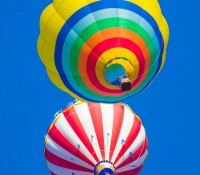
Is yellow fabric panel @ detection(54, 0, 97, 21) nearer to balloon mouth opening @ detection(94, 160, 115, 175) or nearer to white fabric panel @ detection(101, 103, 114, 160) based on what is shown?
white fabric panel @ detection(101, 103, 114, 160)

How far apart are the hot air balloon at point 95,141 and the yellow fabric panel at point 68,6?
4614 mm

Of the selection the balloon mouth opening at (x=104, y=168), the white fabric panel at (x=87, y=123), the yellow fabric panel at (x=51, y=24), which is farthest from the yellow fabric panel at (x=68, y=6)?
the balloon mouth opening at (x=104, y=168)

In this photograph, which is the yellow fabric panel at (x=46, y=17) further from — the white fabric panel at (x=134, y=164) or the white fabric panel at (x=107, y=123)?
the white fabric panel at (x=134, y=164)

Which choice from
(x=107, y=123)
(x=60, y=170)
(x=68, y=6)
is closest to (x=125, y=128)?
(x=107, y=123)

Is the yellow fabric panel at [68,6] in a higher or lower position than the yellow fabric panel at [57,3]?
lower

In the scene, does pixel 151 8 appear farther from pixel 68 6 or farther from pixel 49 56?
pixel 49 56

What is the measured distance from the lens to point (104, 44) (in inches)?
410

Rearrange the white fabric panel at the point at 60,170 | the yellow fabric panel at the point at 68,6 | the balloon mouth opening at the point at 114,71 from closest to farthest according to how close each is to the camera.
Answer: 1. the balloon mouth opening at the point at 114,71
2. the yellow fabric panel at the point at 68,6
3. the white fabric panel at the point at 60,170

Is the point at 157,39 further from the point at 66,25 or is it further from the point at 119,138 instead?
the point at 119,138

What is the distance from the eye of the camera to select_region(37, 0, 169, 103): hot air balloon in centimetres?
1044

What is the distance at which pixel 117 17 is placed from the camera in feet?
34.7

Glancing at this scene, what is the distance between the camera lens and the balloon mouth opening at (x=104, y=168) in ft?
45.3

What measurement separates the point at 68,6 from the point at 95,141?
4.99 metres

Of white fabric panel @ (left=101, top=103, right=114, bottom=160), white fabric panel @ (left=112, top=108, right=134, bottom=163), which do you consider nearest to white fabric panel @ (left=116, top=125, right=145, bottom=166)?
white fabric panel @ (left=112, top=108, right=134, bottom=163)
